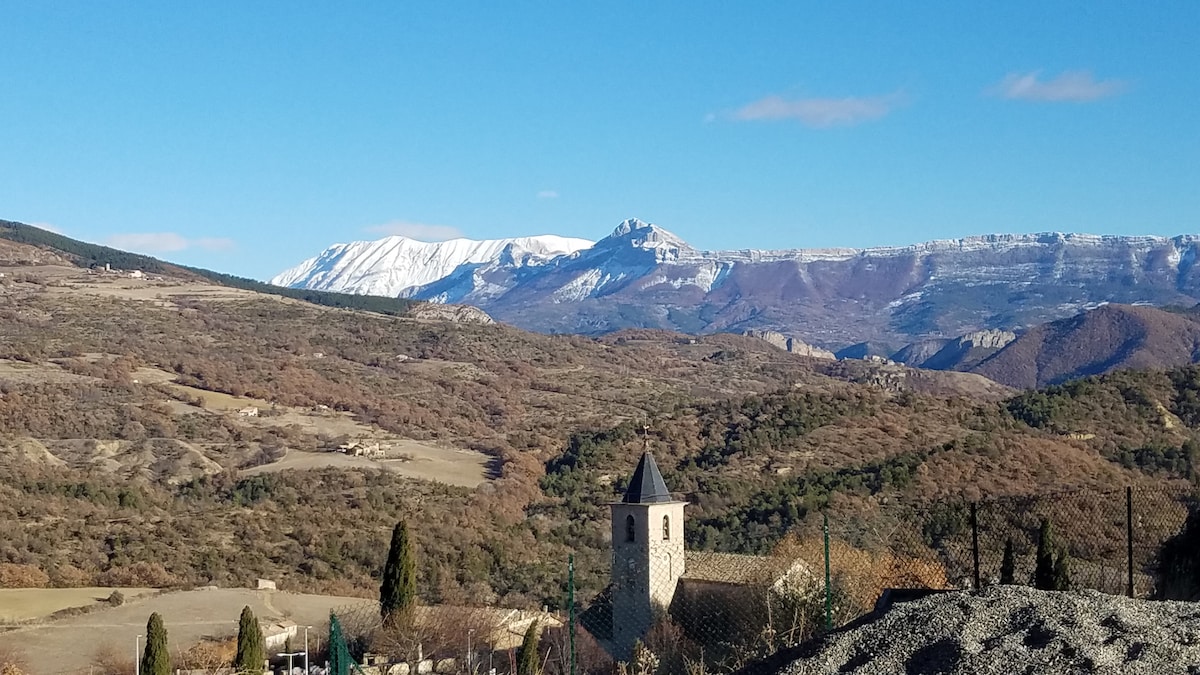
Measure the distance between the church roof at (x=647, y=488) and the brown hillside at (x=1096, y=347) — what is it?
129 metres

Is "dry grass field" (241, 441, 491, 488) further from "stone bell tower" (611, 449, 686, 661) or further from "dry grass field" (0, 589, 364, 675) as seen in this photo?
"stone bell tower" (611, 449, 686, 661)

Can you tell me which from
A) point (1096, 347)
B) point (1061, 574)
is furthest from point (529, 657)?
point (1096, 347)

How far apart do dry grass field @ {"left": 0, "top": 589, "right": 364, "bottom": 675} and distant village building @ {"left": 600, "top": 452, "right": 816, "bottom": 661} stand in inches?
196

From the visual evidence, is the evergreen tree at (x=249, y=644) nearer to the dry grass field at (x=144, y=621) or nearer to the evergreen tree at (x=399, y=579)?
the evergreen tree at (x=399, y=579)

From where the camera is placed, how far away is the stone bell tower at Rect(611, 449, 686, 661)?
891 inches

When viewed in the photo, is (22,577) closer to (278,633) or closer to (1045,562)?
(278,633)

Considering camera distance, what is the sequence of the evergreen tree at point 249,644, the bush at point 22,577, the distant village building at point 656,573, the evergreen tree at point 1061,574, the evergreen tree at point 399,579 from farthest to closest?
the bush at point 22,577, the distant village building at point 656,573, the evergreen tree at point 399,579, the evergreen tree at point 249,644, the evergreen tree at point 1061,574

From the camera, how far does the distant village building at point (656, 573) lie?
2164 cm

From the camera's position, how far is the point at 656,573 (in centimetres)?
2325

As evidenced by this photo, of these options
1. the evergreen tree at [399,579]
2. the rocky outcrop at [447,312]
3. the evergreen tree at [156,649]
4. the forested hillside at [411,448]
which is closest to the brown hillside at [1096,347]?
the rocky outcrop at [447,312]

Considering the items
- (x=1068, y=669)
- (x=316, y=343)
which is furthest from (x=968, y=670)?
(x=316, y=343)

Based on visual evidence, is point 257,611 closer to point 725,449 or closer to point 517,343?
point 725,449

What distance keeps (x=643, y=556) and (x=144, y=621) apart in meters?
8.79

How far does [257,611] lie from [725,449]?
28.0 metres
